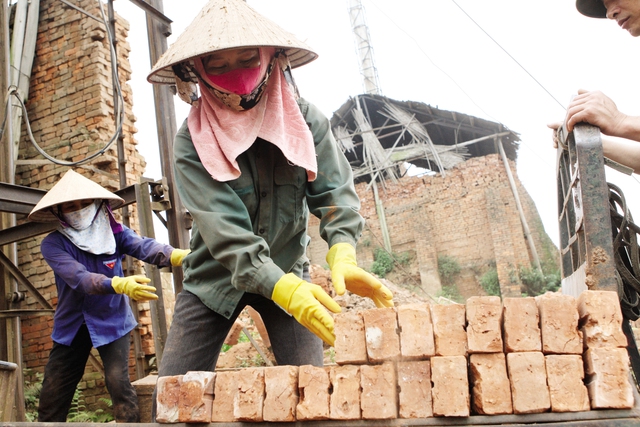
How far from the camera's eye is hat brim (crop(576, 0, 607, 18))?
2.47 metres

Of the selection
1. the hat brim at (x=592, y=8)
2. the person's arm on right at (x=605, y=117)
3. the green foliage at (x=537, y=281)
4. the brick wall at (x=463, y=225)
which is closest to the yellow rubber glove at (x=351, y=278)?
the person's arm on right at (x=605, y=117)

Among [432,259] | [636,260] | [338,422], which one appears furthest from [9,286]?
[432,259]

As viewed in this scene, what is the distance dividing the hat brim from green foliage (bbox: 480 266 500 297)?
496 inches

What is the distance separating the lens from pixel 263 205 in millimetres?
2271

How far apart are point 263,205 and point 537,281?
12.9 meters

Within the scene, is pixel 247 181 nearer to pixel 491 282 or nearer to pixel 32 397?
pixel 32 397

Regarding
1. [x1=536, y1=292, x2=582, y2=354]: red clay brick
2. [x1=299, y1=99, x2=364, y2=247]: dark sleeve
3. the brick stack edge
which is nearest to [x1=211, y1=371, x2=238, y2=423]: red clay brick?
the brick stack edge

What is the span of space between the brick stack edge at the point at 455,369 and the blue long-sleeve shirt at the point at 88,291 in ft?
6.82

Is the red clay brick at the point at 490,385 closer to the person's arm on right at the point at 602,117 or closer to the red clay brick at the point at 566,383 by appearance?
the red clay brick at the point at 566,383

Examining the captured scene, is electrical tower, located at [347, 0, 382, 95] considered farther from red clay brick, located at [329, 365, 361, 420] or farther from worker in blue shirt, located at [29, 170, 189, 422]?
red clay brick, located at [329, 365, 361, 420]

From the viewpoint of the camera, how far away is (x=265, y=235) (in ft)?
7.49

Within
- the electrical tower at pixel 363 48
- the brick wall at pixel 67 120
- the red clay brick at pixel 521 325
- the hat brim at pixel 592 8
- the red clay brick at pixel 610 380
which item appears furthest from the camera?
the electrical tower at pixel 363 48

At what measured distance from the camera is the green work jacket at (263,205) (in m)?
2.10

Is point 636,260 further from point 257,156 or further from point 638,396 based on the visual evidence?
point 257,156
